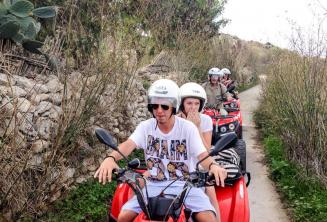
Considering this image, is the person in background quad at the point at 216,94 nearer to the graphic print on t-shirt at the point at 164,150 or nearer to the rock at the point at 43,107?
the rock at the point at 43,107

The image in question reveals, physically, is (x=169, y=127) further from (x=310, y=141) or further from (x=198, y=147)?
(x=310, y=141)

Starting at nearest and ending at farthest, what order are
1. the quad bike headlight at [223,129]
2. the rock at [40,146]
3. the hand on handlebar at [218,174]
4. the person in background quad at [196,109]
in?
1. the hand on handlebar at [218,174]
2. the rock at [40,146]
3. the person in background quad at [196,109]
4. the quad bike headlight at [223,129]

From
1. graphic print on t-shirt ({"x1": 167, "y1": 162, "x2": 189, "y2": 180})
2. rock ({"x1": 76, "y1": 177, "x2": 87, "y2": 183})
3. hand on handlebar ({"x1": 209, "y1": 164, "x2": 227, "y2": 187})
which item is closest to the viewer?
hand on handlebar ({"x1": 209, "y1": 164, "x2": 227, "y2": 187})

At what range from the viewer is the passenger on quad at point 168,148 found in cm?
339

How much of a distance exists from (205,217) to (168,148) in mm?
670

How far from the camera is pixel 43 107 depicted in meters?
5.45

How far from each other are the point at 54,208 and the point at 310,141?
4427 millimetres

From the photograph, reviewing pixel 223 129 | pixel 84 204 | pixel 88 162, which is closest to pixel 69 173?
pixel 84 204

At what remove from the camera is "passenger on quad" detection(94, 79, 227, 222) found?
3391 millimetres

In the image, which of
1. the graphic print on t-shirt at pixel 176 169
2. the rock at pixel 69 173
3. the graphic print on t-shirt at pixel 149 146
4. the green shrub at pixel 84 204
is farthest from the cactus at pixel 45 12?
the graphic print on t-shirt at pixel 176 169

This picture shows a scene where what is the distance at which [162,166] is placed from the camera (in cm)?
363

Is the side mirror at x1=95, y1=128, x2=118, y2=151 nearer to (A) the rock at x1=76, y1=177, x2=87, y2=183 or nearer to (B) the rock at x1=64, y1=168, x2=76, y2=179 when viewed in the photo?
(B) the rock at x1=64, y1=168, x2=76, y2=179

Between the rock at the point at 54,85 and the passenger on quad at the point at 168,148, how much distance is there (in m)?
2.53

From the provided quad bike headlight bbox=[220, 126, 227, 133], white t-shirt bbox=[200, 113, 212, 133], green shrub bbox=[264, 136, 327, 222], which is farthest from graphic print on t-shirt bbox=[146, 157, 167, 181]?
quad bike headlight bbox=[220, 126, 227, 133]
